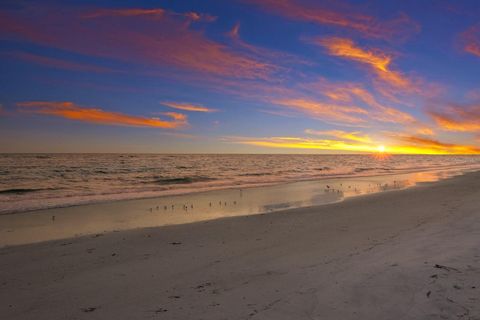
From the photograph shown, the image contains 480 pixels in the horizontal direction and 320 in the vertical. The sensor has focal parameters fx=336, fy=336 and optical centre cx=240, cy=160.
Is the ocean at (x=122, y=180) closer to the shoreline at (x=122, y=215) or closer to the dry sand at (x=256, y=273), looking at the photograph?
the shoreline at (x=122, y=215)

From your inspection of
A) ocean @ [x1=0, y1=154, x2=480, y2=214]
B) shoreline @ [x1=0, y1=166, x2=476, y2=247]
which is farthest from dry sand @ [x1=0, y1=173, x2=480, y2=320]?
ocean @ [x1=0, y1=154, x2=480, y2=214]

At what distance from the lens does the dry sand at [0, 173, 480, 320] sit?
17.9 feet

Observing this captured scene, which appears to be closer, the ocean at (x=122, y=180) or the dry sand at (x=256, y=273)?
the dry sand at (x=256, y=273)

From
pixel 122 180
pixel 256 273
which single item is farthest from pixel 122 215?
pixel 122 180

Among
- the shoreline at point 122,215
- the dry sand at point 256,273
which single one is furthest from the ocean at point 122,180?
the dry sand at point 256,273

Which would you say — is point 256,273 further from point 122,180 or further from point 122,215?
point 122,180

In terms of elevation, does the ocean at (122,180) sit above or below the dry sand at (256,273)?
below

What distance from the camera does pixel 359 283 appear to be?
6145 mm

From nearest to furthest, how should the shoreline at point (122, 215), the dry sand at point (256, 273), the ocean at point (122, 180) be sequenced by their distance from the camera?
1. the dry sand at point (256, 273)
2. the shoreline at point (122, 215)
3. the ocean at point (122, 180)

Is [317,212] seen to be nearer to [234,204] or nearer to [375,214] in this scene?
[375,214]

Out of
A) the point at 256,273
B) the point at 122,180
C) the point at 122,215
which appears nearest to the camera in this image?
the point at 256,273

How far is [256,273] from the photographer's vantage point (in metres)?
7.31

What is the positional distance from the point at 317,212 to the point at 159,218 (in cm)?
725

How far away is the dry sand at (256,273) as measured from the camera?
5.46m
